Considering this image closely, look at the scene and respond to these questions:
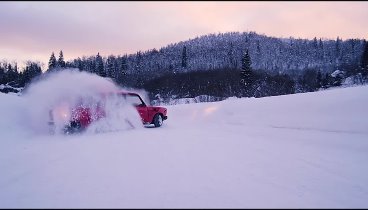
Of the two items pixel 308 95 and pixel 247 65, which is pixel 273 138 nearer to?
pixel 308 95

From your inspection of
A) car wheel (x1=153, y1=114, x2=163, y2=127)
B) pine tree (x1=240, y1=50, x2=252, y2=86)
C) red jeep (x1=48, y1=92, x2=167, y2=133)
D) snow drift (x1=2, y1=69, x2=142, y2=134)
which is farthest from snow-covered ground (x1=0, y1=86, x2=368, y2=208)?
pine tree (x1=240, y1=50, x2=252, y2=86)

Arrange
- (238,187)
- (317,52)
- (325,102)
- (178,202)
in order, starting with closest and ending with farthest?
(178,202) → (238,187) → (325,102) → (317,52)

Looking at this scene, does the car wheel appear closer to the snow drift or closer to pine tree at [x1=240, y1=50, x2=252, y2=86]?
the snow drift

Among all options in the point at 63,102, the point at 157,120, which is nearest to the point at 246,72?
the point at 157,120

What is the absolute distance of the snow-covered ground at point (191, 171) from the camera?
166 inches

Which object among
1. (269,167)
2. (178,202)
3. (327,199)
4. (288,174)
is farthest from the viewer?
(269,167)

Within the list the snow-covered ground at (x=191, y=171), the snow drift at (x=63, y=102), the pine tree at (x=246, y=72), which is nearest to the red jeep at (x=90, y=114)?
the snow drift at (x=63, y=102)

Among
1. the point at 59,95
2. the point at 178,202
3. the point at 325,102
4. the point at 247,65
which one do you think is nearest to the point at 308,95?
the point at 325,102

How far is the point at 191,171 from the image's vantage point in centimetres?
562

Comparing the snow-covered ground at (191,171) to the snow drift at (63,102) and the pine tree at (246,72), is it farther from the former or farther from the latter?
the pine tree at (246,72)

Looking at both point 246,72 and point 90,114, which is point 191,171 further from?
point 246,72

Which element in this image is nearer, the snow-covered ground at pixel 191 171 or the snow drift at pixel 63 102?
the snow-covered ground at pixel 191 171

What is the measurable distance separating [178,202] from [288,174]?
252 cm

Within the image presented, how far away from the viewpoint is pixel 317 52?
19938 cm
